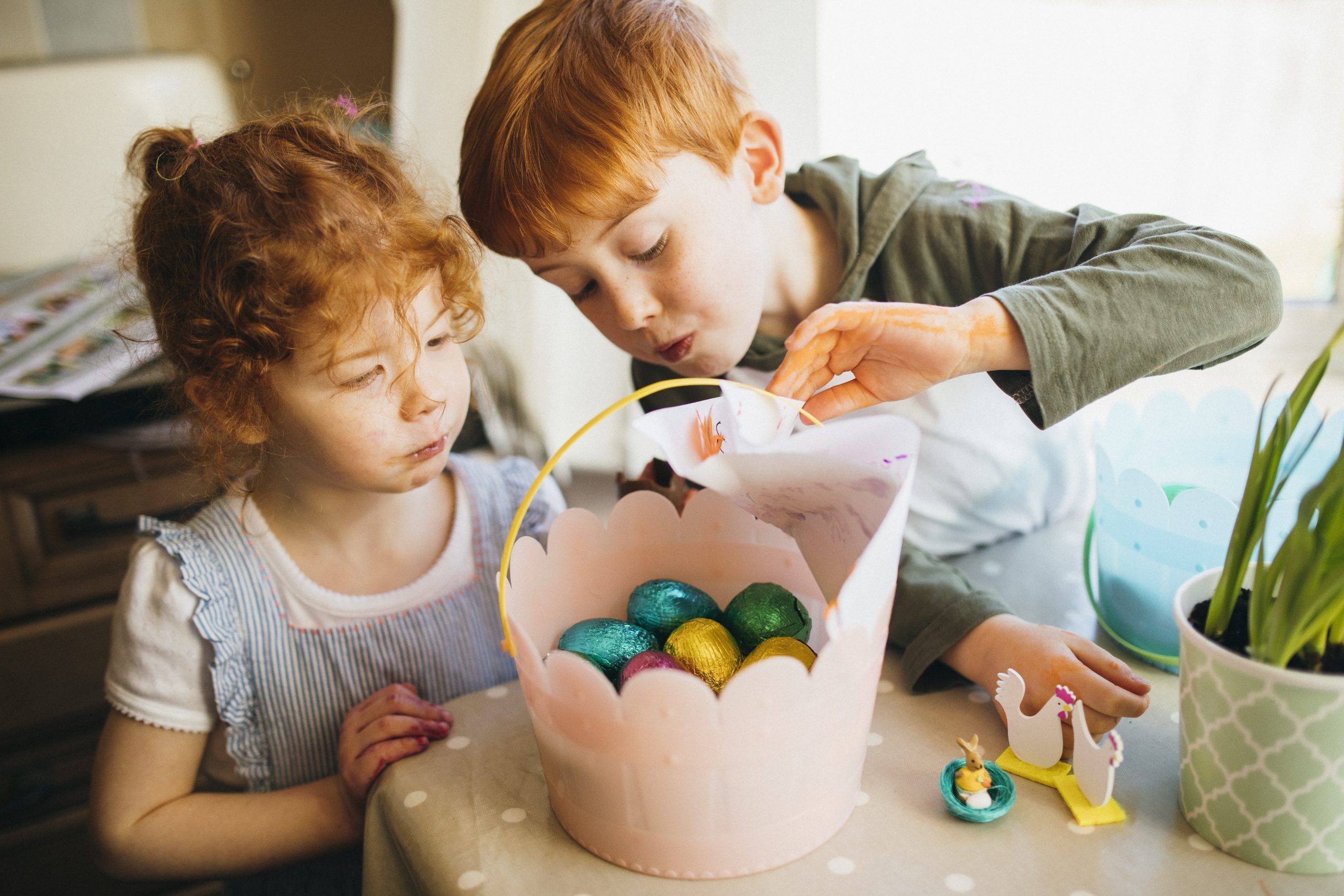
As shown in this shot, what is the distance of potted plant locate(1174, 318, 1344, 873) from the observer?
19.4 inches

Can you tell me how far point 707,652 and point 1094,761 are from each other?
0.26m

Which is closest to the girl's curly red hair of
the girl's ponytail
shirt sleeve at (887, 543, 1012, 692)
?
the girl's ponytail

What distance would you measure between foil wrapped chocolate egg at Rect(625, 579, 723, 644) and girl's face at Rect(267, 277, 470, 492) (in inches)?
9.8

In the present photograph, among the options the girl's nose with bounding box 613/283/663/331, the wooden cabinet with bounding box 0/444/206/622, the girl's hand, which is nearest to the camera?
the girl's hand

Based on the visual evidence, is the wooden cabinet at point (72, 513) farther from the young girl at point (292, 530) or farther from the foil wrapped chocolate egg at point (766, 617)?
the foil wrapped chocolate egg at point (766, 617)

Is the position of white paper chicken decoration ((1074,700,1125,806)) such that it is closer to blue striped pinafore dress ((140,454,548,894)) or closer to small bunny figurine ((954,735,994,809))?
small bunny figurine ((954,735,994,809))

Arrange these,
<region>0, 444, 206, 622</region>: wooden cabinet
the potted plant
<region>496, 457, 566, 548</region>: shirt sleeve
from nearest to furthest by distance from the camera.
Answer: the potted plant → <region>496, 457, 566, 548</region>: shirt sleeve → <region>0, 444, 206, 622</region>: wooden cabinet

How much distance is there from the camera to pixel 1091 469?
3.78 feet

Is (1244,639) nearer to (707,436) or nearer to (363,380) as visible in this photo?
(707,436)

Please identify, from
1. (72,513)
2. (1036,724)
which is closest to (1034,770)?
(1036,724)

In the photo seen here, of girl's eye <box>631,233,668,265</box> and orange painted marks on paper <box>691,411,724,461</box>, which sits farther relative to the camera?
girl's eye <box>631,233,668,265</box>

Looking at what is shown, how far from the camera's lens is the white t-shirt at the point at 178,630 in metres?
0.83

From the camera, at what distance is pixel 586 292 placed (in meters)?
0.90

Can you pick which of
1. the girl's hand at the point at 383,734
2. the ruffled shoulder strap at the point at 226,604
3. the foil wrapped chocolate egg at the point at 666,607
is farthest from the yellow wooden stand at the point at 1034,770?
the ruffled shoulder strap at the point at 226,604
